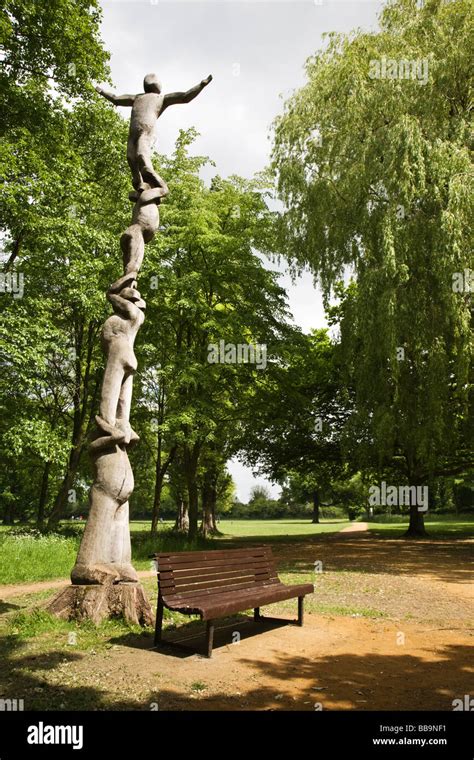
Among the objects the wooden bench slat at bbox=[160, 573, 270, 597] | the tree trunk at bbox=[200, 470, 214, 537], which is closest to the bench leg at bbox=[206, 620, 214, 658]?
the wooden bench slat at bbox=[160, 573, 270, 597]

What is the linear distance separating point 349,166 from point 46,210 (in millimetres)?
8067

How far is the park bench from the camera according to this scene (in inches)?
201

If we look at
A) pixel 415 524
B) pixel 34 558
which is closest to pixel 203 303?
pixel 34 558

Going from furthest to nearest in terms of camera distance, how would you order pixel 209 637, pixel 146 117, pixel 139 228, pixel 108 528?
pixel 146 117, pixel 139 228, pixel 108 528, pixel 209 637

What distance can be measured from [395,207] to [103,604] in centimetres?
1060

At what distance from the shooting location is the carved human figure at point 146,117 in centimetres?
777

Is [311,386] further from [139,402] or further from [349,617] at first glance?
[349,617]

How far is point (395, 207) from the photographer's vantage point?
1250 cm

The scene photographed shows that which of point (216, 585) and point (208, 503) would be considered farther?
point (208, 503)

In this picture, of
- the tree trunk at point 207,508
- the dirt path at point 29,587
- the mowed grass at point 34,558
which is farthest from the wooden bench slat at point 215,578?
the tree trunk at point 207,508

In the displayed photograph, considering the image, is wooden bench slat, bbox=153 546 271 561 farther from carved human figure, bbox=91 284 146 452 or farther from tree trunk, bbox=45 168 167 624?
carved human figure, bbox=91 284 146 452

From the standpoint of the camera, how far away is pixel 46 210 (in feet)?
46.8

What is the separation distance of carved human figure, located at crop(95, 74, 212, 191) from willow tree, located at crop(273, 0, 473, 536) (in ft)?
19.4

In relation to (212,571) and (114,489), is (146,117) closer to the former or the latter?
(114,489)
